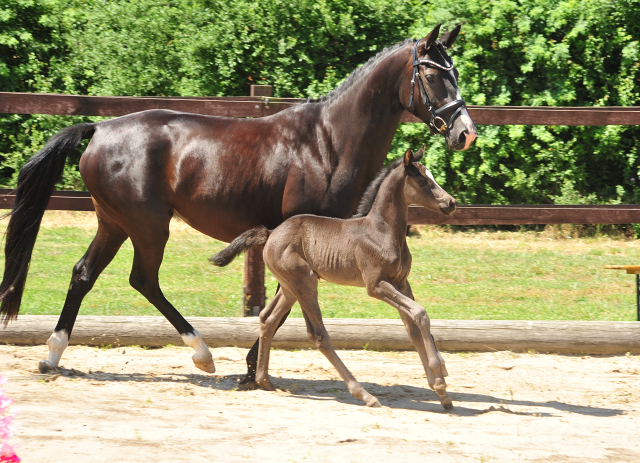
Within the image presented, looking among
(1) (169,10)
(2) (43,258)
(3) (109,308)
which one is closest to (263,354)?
(3) (109,308)

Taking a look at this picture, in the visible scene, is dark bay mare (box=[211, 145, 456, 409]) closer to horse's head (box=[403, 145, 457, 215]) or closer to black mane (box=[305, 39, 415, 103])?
horse's head (box=[403, 145, 457, 215])

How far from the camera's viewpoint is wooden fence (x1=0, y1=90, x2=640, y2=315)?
599 centimetres

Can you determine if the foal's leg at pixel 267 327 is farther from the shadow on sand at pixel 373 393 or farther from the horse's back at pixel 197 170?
the horse's back at pixel 197 170

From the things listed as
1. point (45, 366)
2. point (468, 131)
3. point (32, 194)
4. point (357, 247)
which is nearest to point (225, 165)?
point (357, 247)

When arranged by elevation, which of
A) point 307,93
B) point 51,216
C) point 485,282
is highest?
point 307,93

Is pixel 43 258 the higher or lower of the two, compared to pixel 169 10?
lower

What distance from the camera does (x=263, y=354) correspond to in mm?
4848

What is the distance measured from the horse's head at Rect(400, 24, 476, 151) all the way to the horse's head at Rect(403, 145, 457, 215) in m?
0.22

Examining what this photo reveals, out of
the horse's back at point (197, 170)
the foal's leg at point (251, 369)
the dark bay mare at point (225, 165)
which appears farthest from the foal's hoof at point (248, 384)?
the horse's back at point (197, 170)

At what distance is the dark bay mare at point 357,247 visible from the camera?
4.56 m

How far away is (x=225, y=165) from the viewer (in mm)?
4898

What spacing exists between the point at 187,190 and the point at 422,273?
3870 millimetres

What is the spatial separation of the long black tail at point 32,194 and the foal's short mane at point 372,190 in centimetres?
202

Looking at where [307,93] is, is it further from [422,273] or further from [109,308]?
[109,308]
